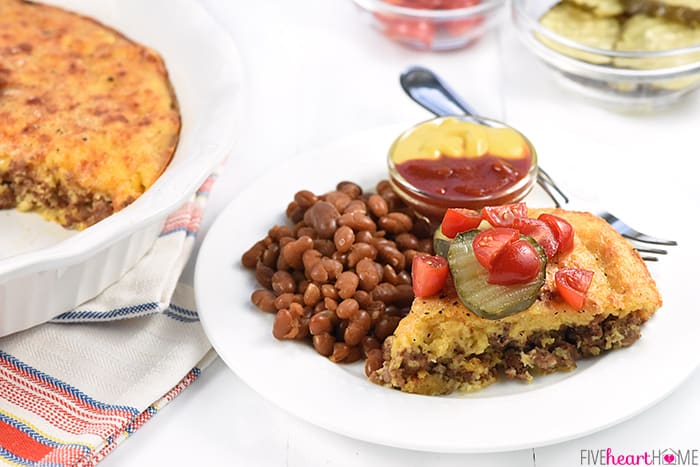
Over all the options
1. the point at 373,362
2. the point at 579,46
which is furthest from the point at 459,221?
the point at 579,46

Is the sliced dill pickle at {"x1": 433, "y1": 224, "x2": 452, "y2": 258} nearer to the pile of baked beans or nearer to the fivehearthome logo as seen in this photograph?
the pile of baked beans

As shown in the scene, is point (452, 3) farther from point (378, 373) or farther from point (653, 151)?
point (378, 373)

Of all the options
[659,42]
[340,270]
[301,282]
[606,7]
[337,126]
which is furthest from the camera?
[337,126]

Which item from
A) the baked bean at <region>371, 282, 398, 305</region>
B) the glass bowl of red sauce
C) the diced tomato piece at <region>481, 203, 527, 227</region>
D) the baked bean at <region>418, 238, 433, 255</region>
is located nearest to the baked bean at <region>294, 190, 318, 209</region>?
the glass bowl of red sauce

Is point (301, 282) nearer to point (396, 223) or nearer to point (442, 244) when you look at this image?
point (396, 223)

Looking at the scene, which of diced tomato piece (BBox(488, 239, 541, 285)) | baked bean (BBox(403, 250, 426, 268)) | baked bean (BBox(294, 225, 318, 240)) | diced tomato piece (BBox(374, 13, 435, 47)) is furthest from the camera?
diced tomato piece (BBox(374, 13, 435, 47))

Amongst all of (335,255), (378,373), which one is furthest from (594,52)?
(378,373)

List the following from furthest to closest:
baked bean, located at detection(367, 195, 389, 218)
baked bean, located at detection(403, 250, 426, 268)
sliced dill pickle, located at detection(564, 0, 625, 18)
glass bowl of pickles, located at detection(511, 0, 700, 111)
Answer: sliced dill pickle, located at detection(564, 0, 625, 18) < glass bowl of pickles, located at detection(511, 0, 700, 111) < baked bean, located at detection(367, 195, 389, 218) < baked bean, located at detection(403, 250, 426, 268)

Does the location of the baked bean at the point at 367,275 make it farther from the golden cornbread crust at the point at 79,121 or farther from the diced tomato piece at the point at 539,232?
the golden cornbread crust at the point at 79,121
